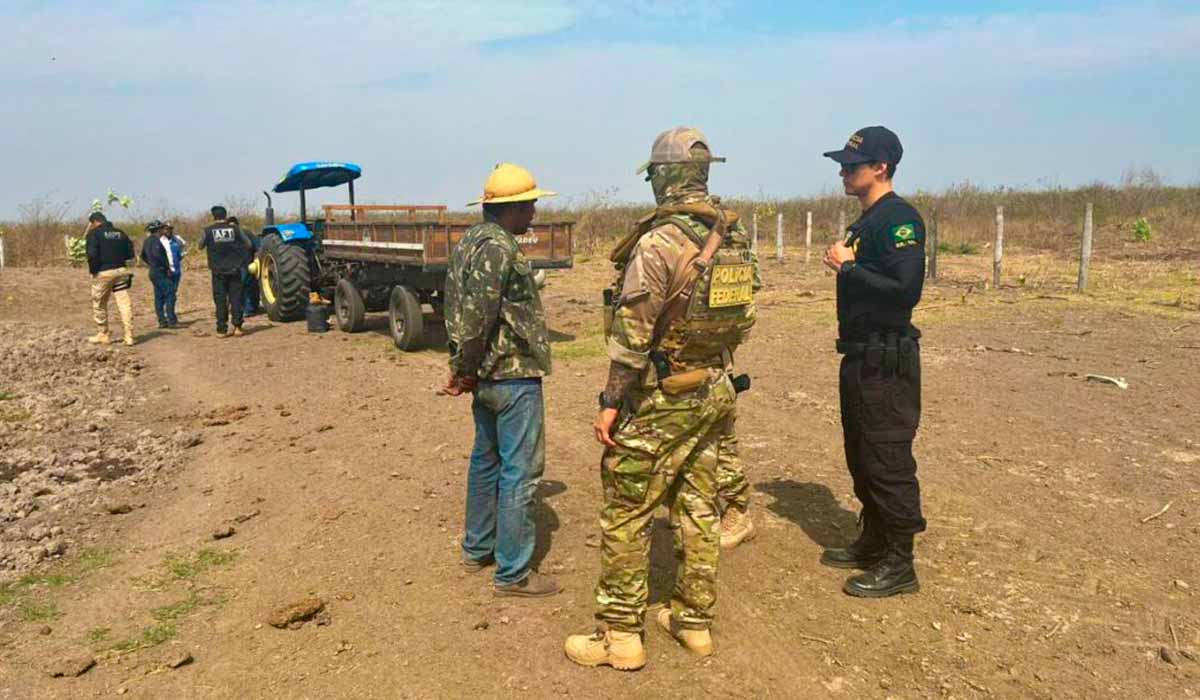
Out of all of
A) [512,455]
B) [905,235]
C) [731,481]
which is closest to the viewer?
[905,235]

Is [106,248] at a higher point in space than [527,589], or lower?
higher

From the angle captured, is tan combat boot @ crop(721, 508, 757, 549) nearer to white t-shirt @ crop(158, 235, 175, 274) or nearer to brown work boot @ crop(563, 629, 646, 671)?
→ brown work boot @ crop(563, 629, 646, 671)

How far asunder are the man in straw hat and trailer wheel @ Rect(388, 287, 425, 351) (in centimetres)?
607

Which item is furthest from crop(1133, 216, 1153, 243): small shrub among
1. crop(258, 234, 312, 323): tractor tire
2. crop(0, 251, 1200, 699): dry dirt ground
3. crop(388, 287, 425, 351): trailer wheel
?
crop(258, 234, 312, 323): tractor tire

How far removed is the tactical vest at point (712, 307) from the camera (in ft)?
9.48

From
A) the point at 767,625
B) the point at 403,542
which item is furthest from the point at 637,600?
the point at 403,542

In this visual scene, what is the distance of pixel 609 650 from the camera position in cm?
308

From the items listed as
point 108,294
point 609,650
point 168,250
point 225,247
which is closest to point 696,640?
point 609,650

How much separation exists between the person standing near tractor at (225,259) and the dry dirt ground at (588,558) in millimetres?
3030

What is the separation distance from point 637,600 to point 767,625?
70 centimetres

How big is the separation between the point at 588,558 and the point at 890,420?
1592 millimetres

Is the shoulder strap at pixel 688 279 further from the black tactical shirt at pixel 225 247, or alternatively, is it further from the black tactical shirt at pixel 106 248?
the black tactical shirt at pixel 106 248

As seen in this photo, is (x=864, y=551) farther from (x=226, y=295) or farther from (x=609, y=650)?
(x=226, y=295)

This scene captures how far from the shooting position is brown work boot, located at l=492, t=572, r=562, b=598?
3656 millimetres
